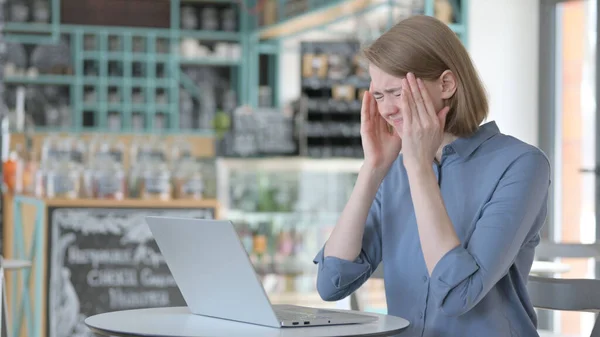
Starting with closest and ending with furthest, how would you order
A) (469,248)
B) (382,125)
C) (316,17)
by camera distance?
(469,248)
(382,125)
(316,17)

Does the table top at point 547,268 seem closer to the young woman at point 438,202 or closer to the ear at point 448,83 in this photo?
the young woman at point 438,202

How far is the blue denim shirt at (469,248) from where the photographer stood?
5.92ft

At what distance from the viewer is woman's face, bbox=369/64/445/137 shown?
1.97m

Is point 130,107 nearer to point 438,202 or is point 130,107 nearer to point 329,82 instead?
point 329,82

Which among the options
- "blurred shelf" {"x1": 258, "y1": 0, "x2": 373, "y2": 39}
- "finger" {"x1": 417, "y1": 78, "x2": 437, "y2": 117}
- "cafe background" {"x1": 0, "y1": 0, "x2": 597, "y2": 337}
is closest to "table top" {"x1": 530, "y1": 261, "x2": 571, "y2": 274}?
"cafe background" {"x1": 0, "y1": 0, "x2": 597, "y2": 337}

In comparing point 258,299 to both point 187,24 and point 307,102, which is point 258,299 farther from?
point 187,24

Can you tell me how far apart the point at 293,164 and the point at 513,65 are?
166cm

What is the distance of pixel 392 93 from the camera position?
1979 millimetres

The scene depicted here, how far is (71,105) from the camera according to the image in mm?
11797

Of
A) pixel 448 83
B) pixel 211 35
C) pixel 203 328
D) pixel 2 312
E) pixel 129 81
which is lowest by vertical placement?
pixel 2 312

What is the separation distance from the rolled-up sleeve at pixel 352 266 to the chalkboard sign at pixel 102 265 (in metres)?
3.03

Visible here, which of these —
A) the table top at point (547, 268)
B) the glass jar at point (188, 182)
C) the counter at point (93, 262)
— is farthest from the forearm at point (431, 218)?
the glass jar at point (188, 182)

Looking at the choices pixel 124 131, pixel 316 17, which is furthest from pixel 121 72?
pixel 316 17

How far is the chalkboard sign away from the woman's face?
322cm
